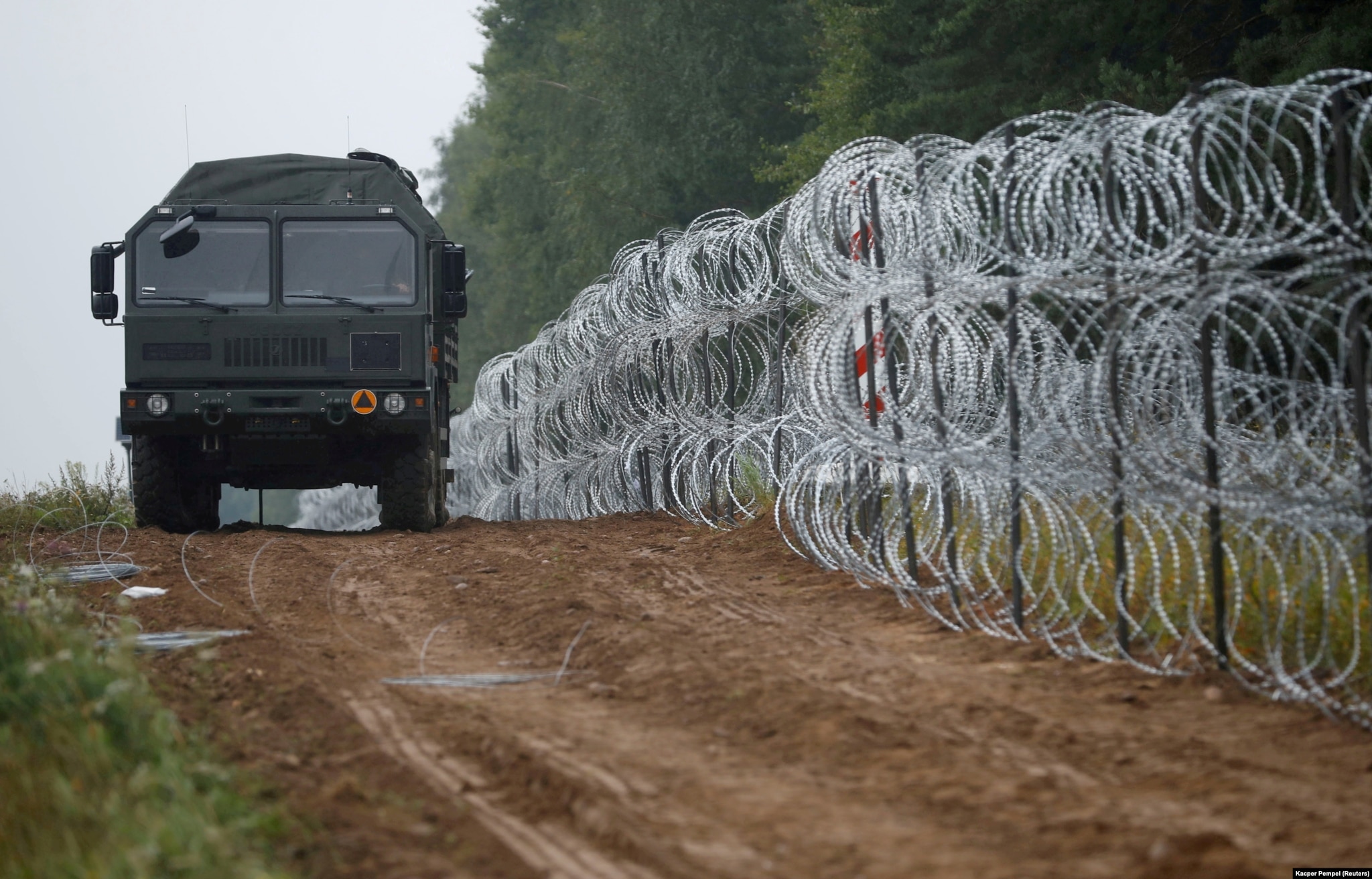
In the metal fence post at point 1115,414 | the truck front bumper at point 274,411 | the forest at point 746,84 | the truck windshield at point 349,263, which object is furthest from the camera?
the forest at point 746,84

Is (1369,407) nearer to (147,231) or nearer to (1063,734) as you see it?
(1063,734)

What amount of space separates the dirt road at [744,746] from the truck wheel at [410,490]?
15.7 ft

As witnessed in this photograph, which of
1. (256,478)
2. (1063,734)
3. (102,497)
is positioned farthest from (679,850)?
(102,497)

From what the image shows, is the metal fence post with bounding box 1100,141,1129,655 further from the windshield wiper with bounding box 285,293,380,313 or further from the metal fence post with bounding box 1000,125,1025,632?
the windshield wiper with bounding box 285,293,380,313

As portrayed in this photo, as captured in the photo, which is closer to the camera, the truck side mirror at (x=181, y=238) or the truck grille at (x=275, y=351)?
the truck side mirror at (x=181, y=238)

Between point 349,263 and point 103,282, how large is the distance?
7.04 ft

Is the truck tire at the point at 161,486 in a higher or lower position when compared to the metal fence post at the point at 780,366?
lower

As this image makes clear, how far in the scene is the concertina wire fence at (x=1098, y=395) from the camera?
5.59 metres

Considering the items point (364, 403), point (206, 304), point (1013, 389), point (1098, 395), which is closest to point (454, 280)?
point (364, 403)

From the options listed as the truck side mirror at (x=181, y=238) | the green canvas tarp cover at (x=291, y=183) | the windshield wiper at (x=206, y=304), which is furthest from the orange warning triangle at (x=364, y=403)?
the truck side mirror at (x=181, y=238)

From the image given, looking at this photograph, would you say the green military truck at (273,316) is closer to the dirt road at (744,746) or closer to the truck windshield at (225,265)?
the truck windshield at (225,265)

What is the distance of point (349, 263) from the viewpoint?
13.0 meters

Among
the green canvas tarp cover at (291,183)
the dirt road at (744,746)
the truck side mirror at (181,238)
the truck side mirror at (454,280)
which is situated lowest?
the dirt road at (744,746)

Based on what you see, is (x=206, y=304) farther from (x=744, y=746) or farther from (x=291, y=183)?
(x=744, y=746)
